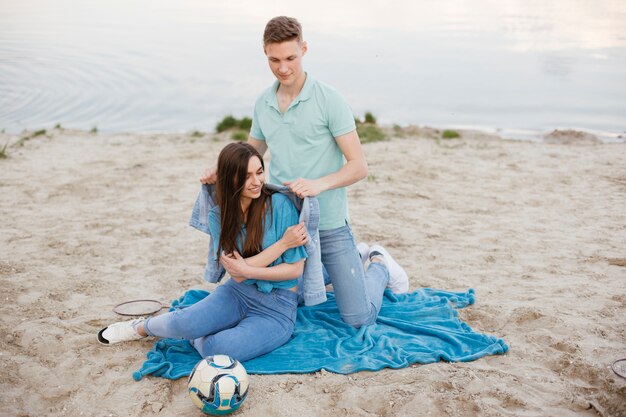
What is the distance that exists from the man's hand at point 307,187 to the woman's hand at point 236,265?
590 mm

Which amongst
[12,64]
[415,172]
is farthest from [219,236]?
[12,64]

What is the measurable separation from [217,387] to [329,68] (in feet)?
48.1

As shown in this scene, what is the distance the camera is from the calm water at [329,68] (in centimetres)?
1445

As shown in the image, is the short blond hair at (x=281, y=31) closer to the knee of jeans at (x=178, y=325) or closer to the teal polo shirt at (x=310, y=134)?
the teal polo shirt at (x=310, y=134)

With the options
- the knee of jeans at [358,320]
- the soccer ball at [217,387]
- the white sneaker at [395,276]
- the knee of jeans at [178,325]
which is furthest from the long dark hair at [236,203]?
the white sneaker at [395,276]

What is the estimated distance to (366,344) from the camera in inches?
195

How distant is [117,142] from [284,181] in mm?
7080

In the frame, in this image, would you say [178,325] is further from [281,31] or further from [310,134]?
[281,31]

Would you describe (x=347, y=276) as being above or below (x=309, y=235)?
below

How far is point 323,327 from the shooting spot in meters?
5.30

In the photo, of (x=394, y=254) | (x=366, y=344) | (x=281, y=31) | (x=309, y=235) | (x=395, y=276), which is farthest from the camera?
(x=394, y=254)

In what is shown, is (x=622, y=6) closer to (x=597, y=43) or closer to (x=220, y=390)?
(x=597, y=43)

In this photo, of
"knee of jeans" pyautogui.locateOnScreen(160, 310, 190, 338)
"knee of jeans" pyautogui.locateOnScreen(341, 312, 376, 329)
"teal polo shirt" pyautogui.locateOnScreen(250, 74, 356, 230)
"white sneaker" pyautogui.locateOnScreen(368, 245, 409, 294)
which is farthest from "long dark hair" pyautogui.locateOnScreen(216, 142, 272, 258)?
"white sneaker" pyautogui.locateOnScreen(368, 245, 409, 294)

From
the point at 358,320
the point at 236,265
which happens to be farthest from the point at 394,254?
the point at 236,265
